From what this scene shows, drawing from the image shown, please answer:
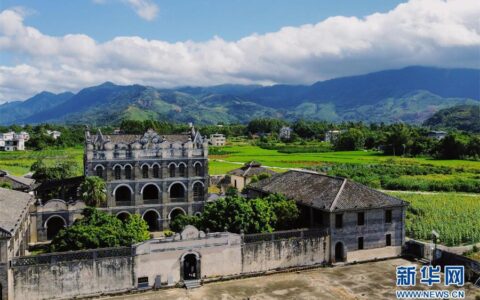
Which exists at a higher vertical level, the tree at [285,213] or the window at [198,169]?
the window at [198,169]

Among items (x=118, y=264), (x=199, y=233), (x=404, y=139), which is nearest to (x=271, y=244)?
(x=199, y=233)

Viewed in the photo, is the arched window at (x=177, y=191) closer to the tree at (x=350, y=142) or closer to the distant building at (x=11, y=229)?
the distant building at (x=11, y=229)

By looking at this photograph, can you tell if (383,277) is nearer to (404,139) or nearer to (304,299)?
(304,299)

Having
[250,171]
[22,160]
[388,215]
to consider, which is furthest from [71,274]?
[22,160]

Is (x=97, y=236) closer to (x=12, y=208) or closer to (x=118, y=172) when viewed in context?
(x=12, y=208)

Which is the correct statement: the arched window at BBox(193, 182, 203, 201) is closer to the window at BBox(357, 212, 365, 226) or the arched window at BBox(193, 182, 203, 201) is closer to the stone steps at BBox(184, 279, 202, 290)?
the stone steps at BBox(184, 279, 202, 290)

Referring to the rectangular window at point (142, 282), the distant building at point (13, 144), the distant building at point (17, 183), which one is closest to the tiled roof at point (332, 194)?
the rectangular window at point (142, 282)
